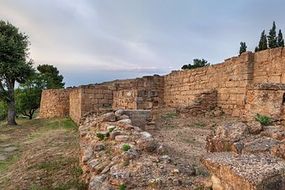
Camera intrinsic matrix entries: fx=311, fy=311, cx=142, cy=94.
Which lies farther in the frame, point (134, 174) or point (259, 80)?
point (259, 80)

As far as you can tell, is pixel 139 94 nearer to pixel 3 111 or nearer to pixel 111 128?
pixel 111 128

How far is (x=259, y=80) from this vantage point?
940 cm

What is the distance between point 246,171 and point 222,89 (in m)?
8.96

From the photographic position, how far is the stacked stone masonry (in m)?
4.97

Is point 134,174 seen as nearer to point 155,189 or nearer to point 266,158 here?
point 155,189

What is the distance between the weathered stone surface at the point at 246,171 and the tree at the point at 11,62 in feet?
58.7

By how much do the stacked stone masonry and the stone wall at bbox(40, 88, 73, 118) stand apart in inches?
255

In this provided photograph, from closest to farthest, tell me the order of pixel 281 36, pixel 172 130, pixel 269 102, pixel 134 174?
1. pixel 134 174
2. pixel 269 102
3. pixel 172 130
4. pixel 281 36

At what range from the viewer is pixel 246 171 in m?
2.61

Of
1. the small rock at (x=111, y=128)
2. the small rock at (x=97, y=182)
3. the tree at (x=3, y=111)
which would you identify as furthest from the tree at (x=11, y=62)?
the small rock at (x=97, y=182)

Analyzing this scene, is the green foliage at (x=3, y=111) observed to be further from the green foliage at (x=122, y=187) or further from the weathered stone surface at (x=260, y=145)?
the weathered stone surface at (x=260, y=145)

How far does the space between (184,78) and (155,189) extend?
11.1 m

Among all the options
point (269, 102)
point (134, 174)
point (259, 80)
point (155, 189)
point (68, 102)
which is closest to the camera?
point (155, 189)

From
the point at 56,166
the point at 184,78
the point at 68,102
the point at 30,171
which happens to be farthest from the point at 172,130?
the point at 68,102
